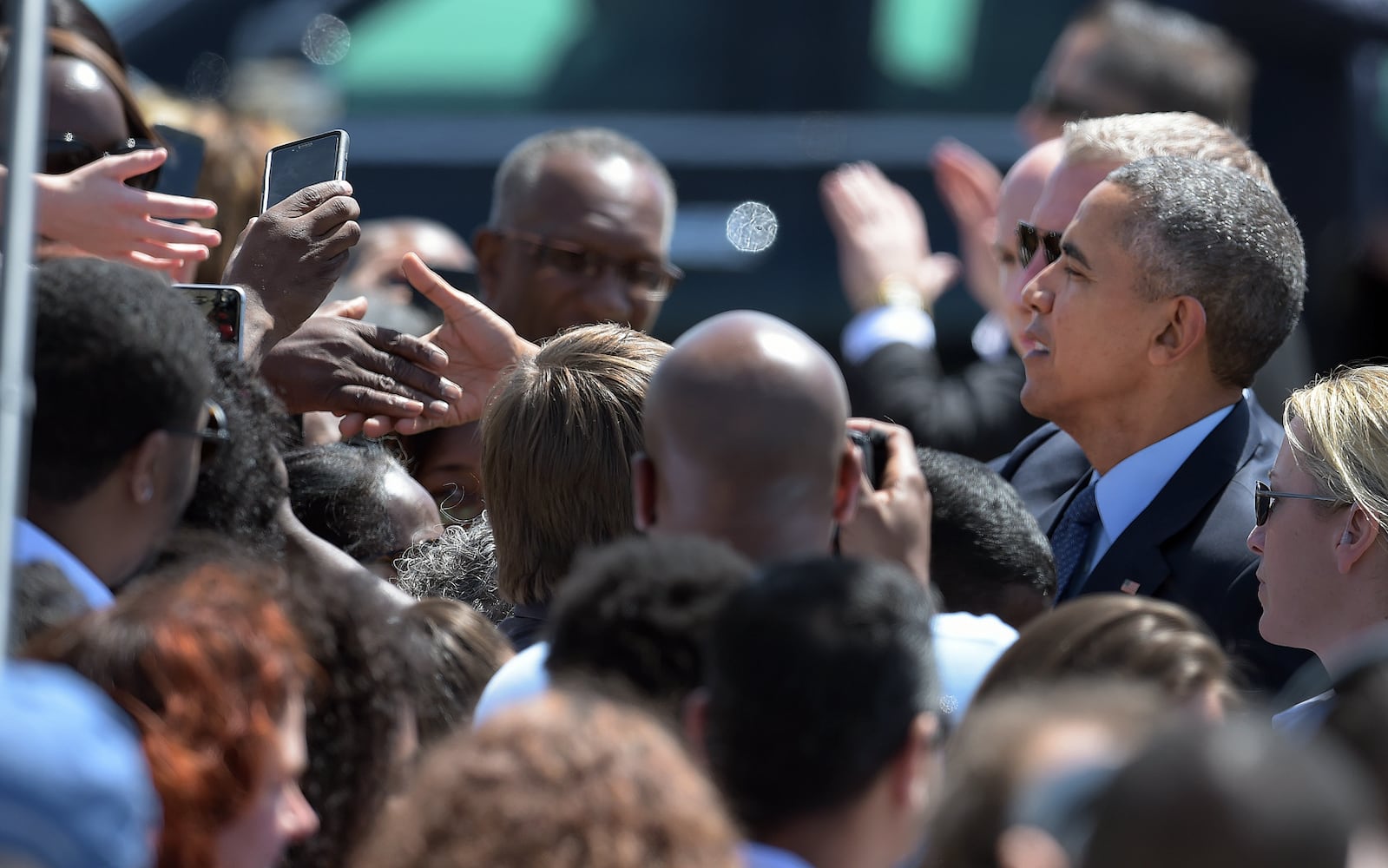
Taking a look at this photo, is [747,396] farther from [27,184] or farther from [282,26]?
[282,26]

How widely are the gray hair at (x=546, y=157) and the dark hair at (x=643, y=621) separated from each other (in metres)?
2.68

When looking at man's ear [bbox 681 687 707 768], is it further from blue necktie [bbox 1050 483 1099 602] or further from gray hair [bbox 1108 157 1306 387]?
gray hair [bbox 1108 157 1306 387]

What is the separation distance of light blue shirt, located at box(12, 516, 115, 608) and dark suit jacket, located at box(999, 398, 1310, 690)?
180 cm

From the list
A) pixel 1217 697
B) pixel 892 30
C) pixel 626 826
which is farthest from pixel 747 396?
pixel 892 30

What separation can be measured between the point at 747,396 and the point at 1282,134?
483 cm

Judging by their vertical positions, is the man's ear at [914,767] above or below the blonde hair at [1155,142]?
above

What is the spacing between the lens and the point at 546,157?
14.9 feet

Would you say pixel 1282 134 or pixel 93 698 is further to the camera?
pixel 1282 134

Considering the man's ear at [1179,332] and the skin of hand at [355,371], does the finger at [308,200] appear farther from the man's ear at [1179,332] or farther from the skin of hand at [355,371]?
the man's ear at [1179,332]

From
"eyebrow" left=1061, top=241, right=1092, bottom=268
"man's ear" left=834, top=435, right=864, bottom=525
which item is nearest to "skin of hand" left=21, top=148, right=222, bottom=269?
"man's ear" left=834, top=435, right=864, bottom=525

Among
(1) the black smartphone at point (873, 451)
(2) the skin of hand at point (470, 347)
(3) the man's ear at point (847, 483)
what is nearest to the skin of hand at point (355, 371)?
(2) the skin of hand at point (470, 347)

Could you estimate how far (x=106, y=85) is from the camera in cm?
369

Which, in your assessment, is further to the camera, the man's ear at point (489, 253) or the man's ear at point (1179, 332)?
the man's ear at point (489, 253)

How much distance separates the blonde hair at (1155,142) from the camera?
12.4 feet
